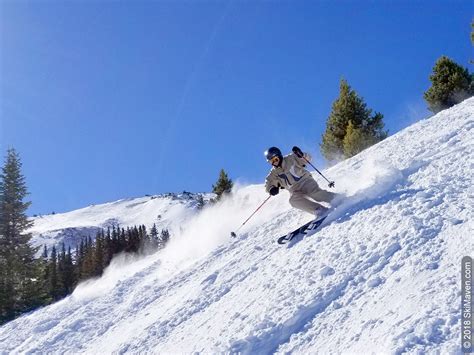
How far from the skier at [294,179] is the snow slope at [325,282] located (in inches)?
22.6

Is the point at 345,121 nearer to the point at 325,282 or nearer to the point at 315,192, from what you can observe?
the point at 315,192

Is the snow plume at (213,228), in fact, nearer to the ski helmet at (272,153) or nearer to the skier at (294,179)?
the skier at (294,179)

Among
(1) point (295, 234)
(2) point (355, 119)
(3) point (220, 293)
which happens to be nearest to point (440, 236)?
(1) point (295, 234)

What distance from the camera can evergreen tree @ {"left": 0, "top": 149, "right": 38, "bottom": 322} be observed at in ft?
80.9

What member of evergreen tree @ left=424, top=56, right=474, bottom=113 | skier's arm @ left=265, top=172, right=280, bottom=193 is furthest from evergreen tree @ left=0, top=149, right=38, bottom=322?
evergreen tree @ left=424, top=56, right=474, bottom=113

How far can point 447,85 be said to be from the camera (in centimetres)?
3044

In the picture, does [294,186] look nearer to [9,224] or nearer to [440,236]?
[440,236]

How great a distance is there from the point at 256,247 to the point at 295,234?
116 centimetres

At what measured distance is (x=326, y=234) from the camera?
25.8 feet

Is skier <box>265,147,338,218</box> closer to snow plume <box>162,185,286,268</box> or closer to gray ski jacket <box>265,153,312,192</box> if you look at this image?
gray ski jacket <box>265,153,312,192</box>

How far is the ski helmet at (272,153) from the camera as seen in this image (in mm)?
10375

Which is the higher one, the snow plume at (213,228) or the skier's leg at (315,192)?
the snow plume at (213,228)

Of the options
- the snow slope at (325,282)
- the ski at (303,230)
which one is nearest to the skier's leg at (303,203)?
the snow slope at (325,282)

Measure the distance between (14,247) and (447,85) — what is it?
32.7m
